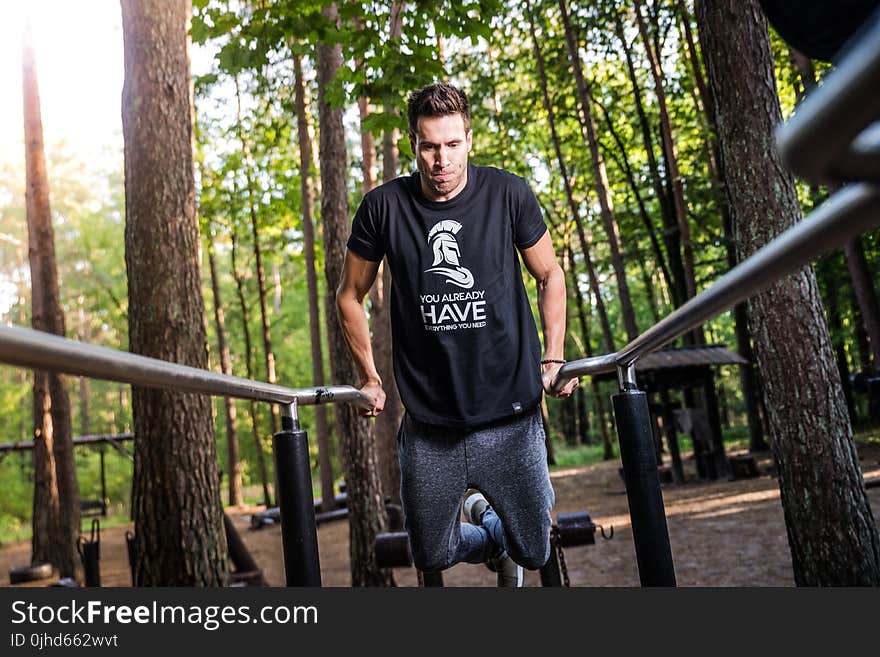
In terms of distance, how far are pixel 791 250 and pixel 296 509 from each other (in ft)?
5.54

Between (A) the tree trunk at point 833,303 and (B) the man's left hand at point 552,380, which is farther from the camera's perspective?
(A) the tree trunk at point 833,303

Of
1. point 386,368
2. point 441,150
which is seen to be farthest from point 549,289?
point 386,368

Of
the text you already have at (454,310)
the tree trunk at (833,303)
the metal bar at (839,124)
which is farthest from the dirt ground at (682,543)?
the metal bar at (839,124)

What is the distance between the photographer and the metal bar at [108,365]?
1028mm

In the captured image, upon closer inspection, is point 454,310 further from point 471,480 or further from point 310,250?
point 310,250

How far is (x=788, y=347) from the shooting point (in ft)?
16.7

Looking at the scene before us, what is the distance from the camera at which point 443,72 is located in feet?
19.7

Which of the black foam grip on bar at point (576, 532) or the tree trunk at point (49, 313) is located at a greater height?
the tree trunk at point (49, 313)

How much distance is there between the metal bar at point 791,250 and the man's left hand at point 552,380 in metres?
→ 0.84

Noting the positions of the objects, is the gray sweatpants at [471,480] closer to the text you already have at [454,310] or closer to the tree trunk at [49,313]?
the text you already have at [454,310]

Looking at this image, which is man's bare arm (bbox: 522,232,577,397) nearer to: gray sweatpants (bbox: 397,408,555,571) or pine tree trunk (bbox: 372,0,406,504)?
gray sweatpants (bbox: 397,408,555,571)
